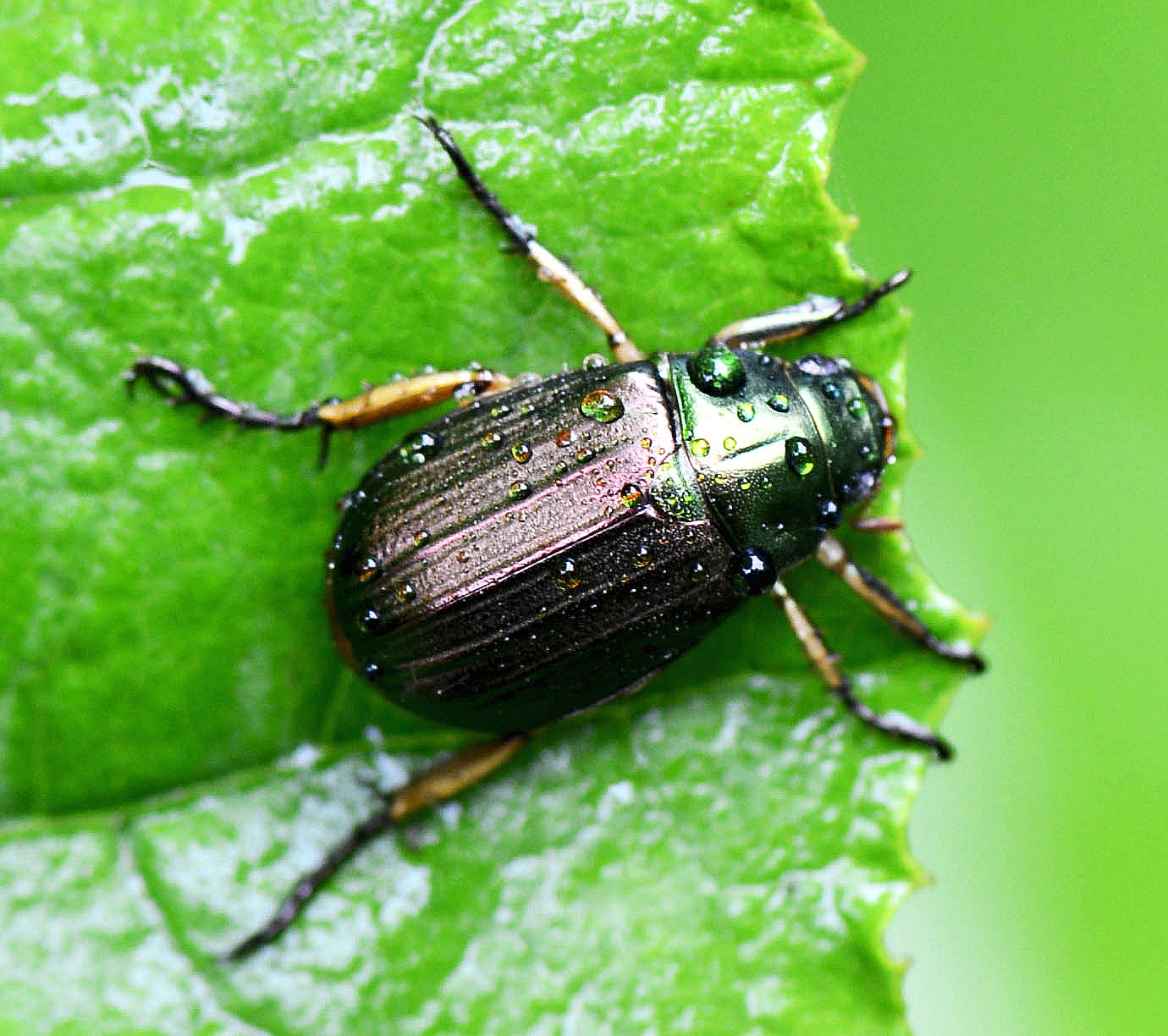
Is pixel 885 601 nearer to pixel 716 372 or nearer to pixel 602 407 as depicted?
pixel 716 372

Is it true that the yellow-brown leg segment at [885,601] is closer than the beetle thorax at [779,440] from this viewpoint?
No

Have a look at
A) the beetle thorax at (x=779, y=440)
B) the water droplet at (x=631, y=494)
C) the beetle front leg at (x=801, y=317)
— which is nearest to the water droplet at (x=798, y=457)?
the beetle thorax at (x=779, y=440)

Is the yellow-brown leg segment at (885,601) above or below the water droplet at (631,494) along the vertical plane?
below

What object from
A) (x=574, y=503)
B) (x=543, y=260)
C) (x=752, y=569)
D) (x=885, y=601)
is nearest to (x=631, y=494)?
(x=574, y=503)

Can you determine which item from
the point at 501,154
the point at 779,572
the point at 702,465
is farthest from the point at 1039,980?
the point at 501,154

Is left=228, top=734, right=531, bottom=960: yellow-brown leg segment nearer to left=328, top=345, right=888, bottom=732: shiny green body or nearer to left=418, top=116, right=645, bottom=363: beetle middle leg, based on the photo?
left=328, top=345, right=888, bottom=732: shiny green body

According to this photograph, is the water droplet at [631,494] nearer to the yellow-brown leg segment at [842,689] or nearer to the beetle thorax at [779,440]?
the beetle thorax at [779,440]

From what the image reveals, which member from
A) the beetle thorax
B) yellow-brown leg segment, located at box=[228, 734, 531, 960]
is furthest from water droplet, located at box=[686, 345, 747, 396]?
yellow-brown leg segment, located at box=[228, 734, 531, 960]
